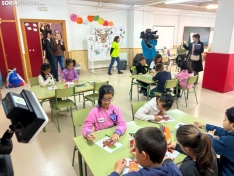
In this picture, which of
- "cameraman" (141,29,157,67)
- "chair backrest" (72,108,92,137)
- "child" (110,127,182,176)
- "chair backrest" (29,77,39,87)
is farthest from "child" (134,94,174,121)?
"cameraman" (141,29,157,67)

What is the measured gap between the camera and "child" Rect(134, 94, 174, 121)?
6.41ft

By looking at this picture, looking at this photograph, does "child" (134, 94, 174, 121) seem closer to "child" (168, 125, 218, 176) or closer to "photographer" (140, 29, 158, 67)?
"child" (168, 125, 218, 176)

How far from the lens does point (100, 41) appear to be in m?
7.53

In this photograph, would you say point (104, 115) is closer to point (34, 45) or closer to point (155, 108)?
point (155, 108)

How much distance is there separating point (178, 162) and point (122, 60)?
6.96 meters

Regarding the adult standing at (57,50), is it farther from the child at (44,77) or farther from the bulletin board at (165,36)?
the bulletin board at (165,36)

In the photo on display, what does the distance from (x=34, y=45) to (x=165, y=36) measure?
6.49 meters

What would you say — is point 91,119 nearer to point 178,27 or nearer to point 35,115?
point 35,115

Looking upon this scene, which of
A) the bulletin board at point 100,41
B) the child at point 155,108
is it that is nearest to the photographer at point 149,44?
the bulletin board at point 100,41

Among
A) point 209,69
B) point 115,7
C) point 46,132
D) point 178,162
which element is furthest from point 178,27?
point 178,162

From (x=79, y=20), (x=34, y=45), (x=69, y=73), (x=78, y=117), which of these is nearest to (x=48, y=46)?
(x=34, y=45)

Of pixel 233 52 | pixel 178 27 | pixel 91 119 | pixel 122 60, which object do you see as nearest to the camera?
pixel 91 119

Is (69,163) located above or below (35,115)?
below

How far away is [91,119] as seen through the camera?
1799 mm
